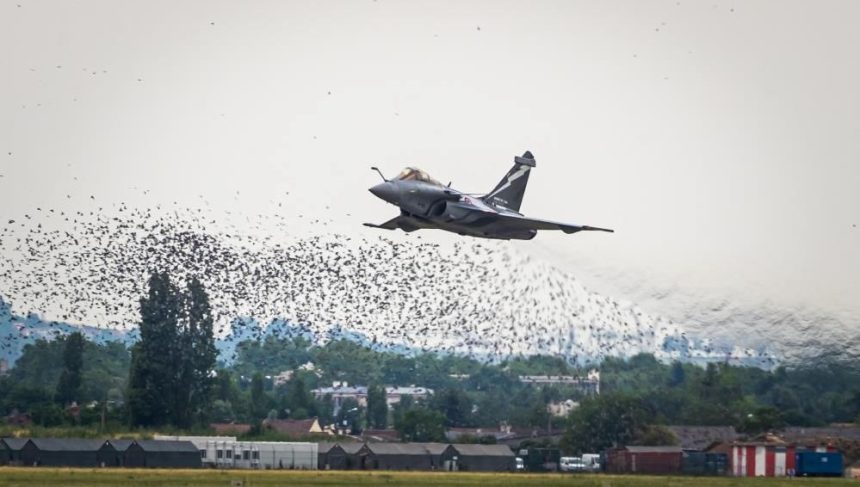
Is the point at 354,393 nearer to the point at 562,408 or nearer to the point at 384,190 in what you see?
the point at 562,408

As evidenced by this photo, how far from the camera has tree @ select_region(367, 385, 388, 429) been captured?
116 metres

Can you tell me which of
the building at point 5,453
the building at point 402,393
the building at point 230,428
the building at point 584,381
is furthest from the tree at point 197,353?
the building at point 584,381

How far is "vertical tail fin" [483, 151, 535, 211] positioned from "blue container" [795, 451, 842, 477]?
2054 cm

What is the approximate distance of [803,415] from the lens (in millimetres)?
102250

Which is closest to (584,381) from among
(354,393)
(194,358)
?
(194,358)

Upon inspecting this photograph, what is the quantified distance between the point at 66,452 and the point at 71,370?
24158 millimetres

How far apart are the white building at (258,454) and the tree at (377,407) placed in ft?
64.5

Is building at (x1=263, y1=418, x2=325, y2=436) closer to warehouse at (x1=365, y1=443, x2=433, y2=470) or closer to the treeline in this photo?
the treeline

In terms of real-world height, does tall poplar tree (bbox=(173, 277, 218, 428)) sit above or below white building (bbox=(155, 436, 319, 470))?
above

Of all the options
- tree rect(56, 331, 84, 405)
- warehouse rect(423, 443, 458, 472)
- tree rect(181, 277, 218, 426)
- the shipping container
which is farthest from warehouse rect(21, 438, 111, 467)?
the shipping container

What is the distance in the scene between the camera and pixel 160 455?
93.8 m

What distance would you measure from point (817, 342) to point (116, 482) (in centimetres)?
3715

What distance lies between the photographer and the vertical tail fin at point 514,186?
3290 inches

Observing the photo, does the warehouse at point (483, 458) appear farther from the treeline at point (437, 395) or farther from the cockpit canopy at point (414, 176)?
the cockpit canopy at point (414, 176)
